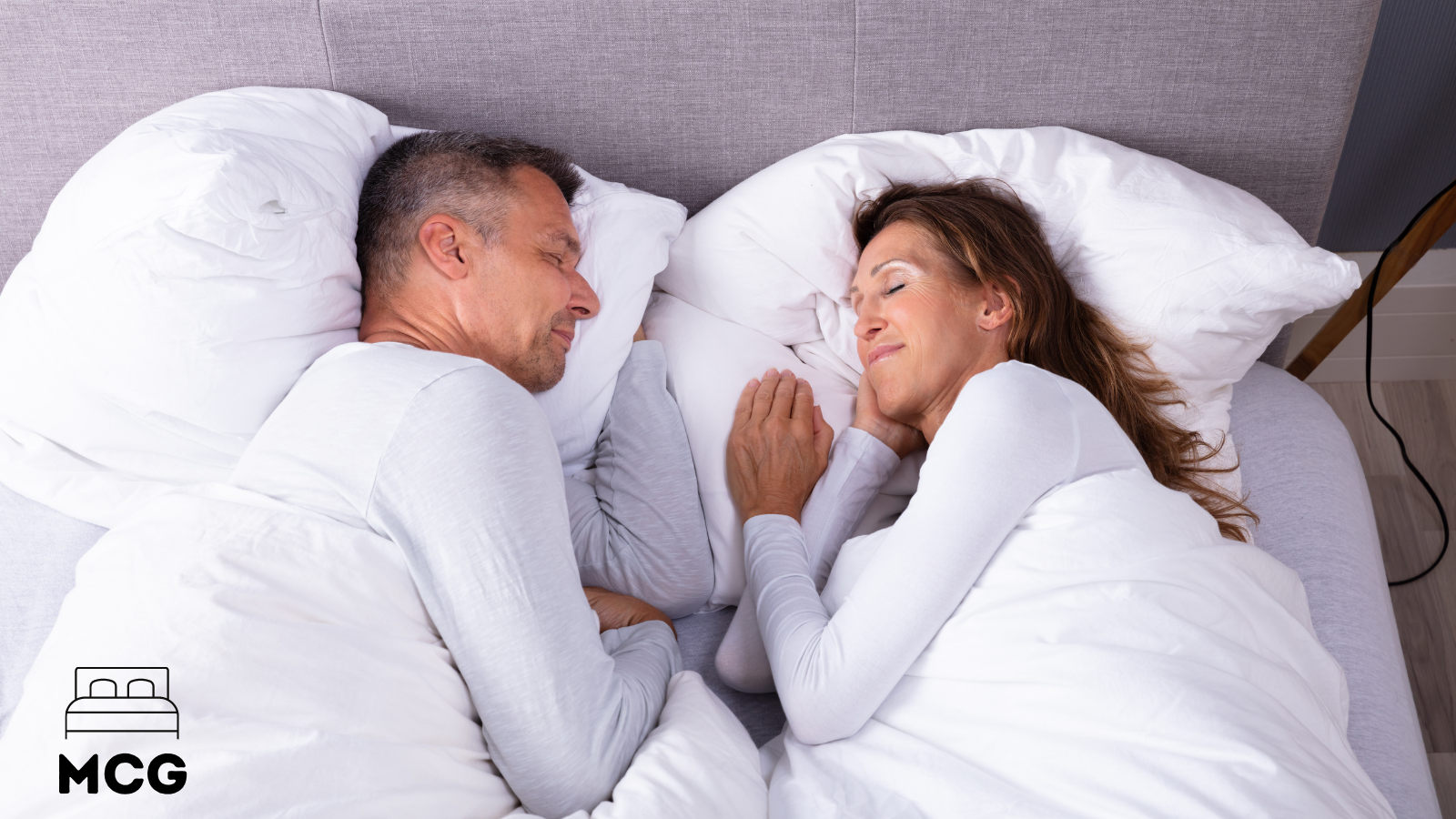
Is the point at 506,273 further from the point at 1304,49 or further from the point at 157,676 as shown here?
the point at 1304,49

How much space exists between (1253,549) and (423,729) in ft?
3.03

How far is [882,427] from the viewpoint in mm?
1442

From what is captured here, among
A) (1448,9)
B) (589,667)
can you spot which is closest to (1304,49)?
(1448,9)

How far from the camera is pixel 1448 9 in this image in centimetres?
170

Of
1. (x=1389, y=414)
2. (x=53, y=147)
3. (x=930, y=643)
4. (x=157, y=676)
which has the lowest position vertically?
(x=1389, y=414)

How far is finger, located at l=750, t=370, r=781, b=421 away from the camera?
4.81 feet

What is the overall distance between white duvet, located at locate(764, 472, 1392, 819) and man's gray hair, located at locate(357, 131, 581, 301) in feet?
2.64

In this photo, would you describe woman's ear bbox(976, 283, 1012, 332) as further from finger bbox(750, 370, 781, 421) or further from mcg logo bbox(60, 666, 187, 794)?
mcg logo bbox(60, 666, 187, 794)

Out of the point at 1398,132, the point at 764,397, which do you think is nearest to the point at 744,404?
the point at 764,397

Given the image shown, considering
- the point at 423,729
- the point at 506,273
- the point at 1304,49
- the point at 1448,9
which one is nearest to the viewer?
the point at 423,729

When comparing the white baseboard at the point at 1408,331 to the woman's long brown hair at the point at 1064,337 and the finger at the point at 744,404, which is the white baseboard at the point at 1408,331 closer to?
the woman's long brown hair at the point at 1064,337

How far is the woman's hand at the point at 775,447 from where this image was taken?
55.2 inches

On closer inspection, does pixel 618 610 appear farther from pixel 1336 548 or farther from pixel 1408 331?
pixel 1408 331

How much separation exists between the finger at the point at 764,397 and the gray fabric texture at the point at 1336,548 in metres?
0.72
